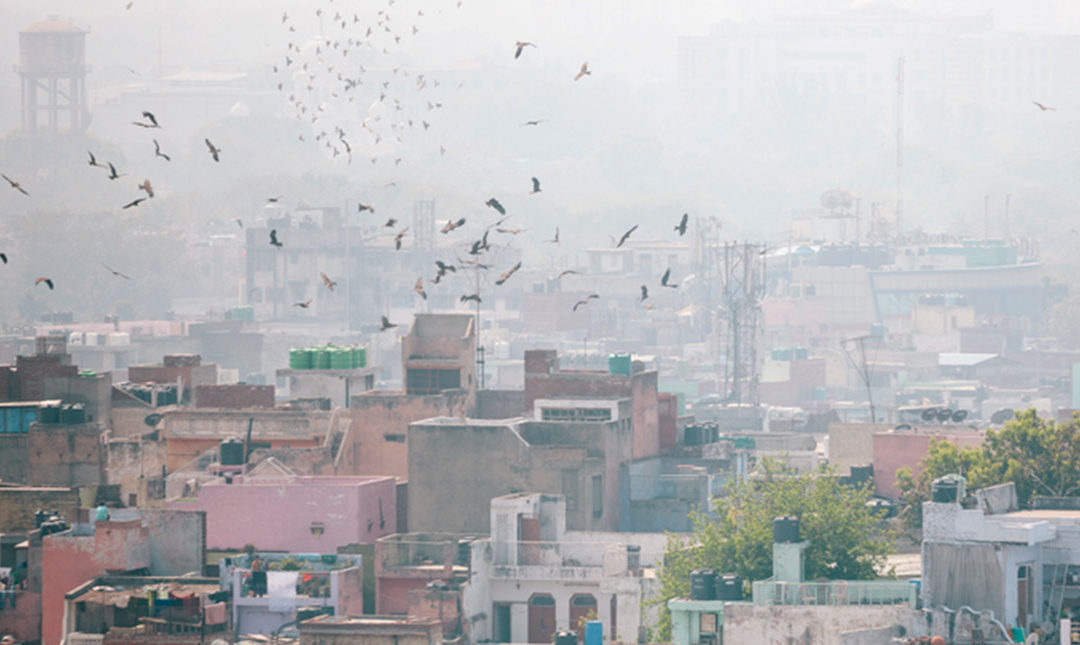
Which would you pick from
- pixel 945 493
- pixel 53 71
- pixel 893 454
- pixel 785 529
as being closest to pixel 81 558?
pixel 785 529

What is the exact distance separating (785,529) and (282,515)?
9.72 metres

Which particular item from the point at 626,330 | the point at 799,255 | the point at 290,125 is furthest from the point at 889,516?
the point at 290,125

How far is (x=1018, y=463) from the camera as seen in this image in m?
36.2

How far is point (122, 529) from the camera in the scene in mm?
33094

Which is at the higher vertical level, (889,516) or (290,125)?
(290,125)

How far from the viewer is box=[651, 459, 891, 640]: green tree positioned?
3003cm

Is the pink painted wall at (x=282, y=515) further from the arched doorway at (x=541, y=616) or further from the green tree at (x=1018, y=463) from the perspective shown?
the green tree at (x=1018, y=463)

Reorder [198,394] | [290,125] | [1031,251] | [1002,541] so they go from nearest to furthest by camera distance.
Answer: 1. [1002,541]
2. [198,394]
3. [1031,251]
4. [290,125]

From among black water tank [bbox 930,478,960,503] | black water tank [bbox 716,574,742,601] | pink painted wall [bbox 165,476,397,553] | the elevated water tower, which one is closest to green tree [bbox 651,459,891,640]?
black water tank [bbox 716,574,742,601]

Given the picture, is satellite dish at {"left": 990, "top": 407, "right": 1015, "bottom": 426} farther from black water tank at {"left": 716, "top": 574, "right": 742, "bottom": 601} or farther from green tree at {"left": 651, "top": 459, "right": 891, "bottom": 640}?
black water tank at {"left": 716, "top": 574, "right": 742, "bottom": 601}

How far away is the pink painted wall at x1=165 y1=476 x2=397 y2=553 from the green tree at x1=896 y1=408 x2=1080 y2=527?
7915 mm

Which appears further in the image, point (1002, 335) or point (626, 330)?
point (626, 330)

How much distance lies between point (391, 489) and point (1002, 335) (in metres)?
77.9

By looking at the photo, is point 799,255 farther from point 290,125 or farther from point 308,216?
point 290,125
